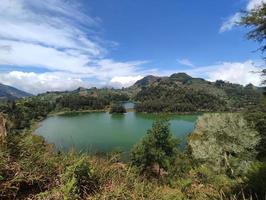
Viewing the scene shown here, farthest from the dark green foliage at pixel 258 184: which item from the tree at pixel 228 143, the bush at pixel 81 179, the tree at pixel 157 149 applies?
the tree at pixel 157 149

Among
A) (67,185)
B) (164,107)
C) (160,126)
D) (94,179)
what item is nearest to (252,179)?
(94,179)

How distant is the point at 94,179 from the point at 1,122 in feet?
5.07

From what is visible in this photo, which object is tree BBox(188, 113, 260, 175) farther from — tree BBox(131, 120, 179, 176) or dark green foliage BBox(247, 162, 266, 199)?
dark green foliage BBox(247, 162, 266, 199)

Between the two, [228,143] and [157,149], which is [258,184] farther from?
[157,149]

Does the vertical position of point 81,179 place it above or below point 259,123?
above

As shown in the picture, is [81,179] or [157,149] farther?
[157,149]

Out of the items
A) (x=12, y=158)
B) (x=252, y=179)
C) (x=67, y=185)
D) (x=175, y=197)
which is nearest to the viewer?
(x=67, y=185)

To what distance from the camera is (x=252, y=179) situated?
697 cm

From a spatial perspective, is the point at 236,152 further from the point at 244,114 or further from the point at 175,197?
the point at 175,197

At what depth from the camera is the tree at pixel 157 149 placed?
32.1 m

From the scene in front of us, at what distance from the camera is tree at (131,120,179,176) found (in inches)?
1265

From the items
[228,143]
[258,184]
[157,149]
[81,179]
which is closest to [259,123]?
[228,143]

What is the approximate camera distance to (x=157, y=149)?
33000 millimetres

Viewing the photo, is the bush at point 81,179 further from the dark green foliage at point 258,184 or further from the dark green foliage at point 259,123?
the dark green foliage at point 259,123
